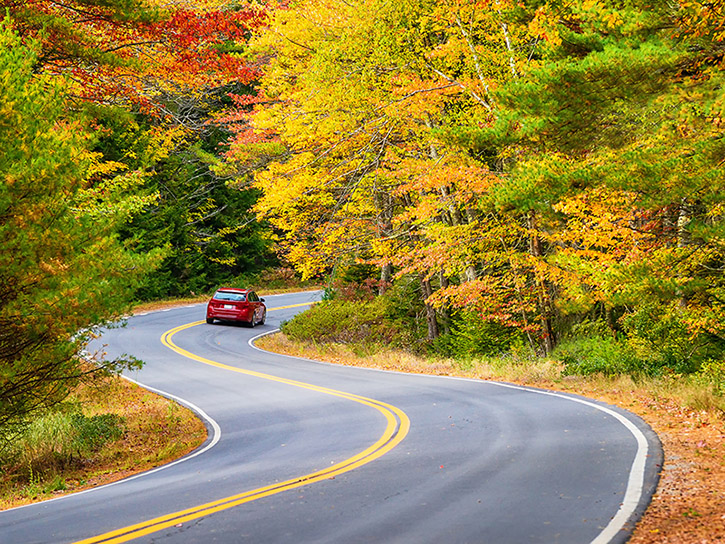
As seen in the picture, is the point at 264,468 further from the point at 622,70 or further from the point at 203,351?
the point at 203,351

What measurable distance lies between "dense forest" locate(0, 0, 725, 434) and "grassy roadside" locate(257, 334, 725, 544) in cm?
125

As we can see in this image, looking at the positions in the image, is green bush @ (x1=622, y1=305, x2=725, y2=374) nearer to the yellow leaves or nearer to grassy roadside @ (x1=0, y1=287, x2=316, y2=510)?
the yellow leaves

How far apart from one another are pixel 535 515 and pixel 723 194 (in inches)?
262

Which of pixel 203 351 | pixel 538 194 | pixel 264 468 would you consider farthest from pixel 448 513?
pixel 203 351

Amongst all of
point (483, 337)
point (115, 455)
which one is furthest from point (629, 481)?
point (483, 337)

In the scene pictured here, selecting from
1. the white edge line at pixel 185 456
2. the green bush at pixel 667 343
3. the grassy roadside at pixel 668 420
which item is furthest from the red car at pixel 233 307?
the green bush at pixel 667 343

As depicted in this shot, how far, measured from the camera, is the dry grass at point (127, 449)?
37.0ft

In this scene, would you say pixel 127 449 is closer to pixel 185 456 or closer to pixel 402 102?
pixel 185 456

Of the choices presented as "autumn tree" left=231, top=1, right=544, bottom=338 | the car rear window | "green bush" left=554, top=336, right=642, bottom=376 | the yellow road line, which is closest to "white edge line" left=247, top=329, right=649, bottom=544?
"green bush" left=554, top=336, right=642, bottom=376

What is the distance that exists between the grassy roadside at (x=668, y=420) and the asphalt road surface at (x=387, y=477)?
0.97ft

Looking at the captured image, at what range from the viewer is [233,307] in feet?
114

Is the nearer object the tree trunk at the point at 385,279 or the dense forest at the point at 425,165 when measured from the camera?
the dense forest at the point at 425,165

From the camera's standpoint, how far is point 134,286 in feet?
43.0

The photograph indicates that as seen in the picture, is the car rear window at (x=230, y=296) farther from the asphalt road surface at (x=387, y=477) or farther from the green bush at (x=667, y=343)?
the green bush at (x=667, y=343)
